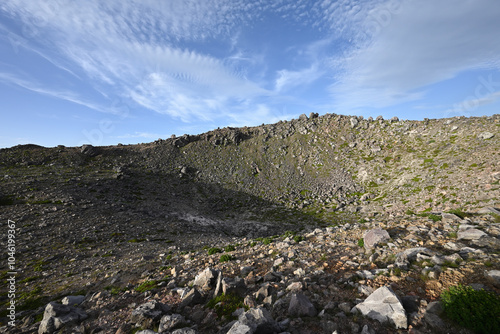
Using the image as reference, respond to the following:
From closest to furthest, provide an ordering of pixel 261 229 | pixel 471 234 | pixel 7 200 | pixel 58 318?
pixel 58 318 → pixel 471 234 → pixel 7 200 → pixel 261 229

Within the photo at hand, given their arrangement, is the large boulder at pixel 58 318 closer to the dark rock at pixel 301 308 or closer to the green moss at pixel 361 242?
the dark rock at pixel 301 308

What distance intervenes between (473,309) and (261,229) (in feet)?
136

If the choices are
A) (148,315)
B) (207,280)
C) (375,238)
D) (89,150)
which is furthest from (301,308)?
(89,150)

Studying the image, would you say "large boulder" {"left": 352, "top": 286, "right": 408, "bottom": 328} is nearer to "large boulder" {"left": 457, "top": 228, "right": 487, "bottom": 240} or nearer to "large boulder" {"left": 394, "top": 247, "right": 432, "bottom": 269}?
"large boulder" {"left": 394, "top": 247, "right": 432, "bottom": 269}

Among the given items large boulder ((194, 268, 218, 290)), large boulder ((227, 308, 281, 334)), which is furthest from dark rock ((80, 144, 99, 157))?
large boulder ((227, 308, 281, 334))

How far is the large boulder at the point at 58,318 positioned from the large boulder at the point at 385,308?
13.4 m

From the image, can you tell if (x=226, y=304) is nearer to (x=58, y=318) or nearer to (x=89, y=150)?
(x=58, y=318)

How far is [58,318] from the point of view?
9.66m

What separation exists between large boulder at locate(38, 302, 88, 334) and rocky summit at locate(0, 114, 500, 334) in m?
0.08

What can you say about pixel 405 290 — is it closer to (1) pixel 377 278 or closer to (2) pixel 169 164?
(1) pixel 377 278

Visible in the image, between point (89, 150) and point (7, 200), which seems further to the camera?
point (89, 150)

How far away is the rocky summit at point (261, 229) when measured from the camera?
8.38m

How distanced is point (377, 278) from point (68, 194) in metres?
55.1

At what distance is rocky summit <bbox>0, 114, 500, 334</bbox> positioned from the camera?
8375mm
